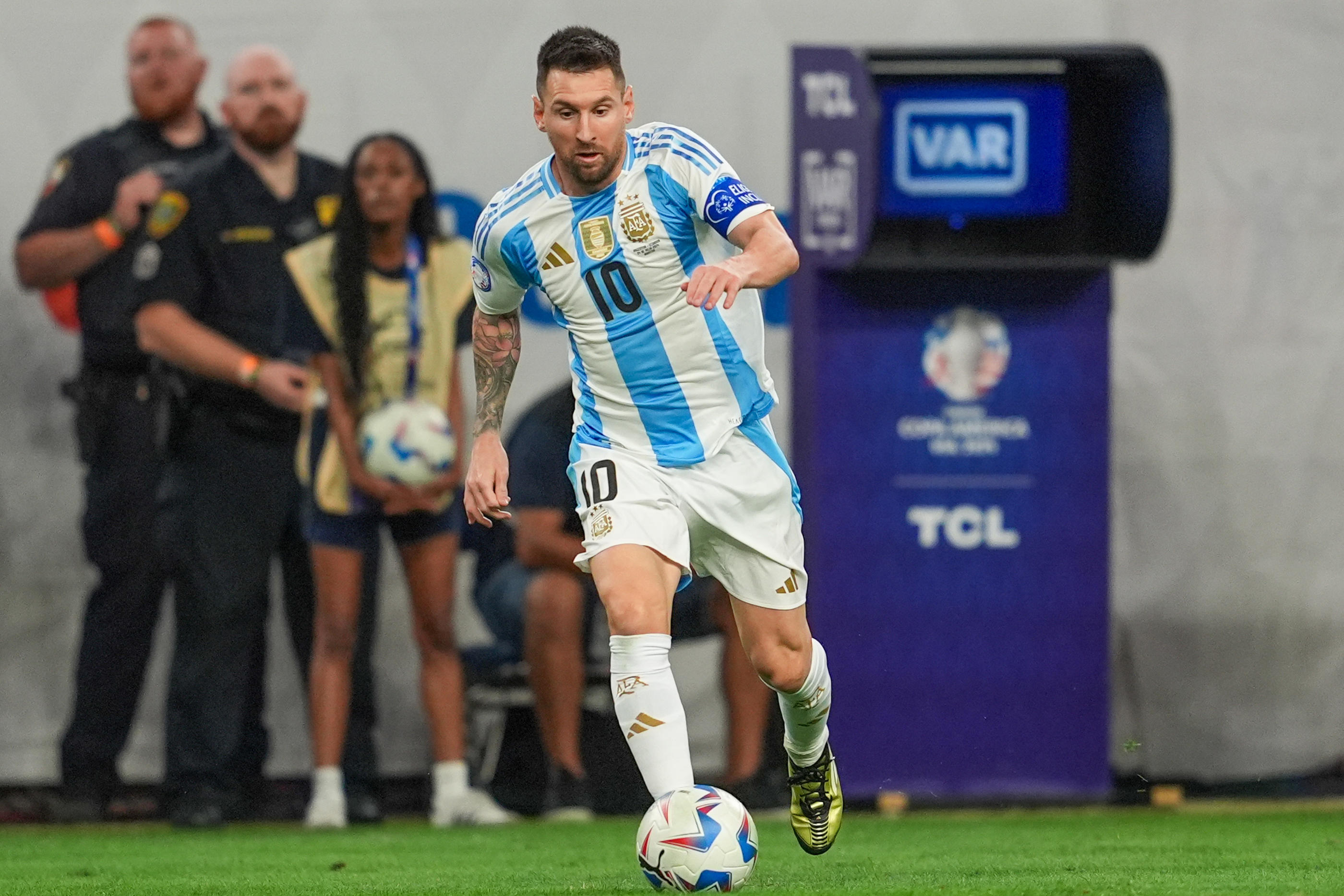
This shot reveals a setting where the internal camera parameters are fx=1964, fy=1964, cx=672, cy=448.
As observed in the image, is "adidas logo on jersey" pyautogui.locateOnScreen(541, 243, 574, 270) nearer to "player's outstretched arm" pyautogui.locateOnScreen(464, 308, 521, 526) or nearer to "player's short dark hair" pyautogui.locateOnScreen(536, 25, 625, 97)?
"player's outstretched arm" pyautogui.locateOnScreen(464, 308, 521, 526)

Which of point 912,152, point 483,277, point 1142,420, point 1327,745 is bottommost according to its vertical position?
point 1327,745

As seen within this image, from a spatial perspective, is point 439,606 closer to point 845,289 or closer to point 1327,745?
point 845,289

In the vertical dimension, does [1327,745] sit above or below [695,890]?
below

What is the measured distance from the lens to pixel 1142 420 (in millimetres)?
8250

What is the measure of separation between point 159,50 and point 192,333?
1.21 m

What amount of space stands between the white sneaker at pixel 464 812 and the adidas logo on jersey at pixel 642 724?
3.37m

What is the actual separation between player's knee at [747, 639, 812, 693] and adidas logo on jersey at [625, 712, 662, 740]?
62 cm

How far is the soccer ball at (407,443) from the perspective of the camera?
25.2 ft

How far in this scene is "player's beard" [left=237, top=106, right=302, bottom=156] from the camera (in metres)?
8.09

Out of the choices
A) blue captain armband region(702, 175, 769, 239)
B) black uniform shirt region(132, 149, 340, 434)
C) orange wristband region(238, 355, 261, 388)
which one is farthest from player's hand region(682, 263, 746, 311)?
black uniform shirt region(132, 149, 340, 434)

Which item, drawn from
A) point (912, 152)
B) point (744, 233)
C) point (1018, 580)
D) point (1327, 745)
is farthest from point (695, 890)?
point (1327, 745)

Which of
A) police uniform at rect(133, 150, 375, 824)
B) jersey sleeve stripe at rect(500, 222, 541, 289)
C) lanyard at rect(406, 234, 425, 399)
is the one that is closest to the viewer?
jersey sleeve stripe at rect(500, 222, 541, 289)

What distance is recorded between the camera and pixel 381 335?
25.8 ft

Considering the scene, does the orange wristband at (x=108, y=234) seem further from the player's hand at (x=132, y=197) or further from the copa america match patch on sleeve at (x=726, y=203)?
the copa america match patch on sleeve at (x=726, y=203)
